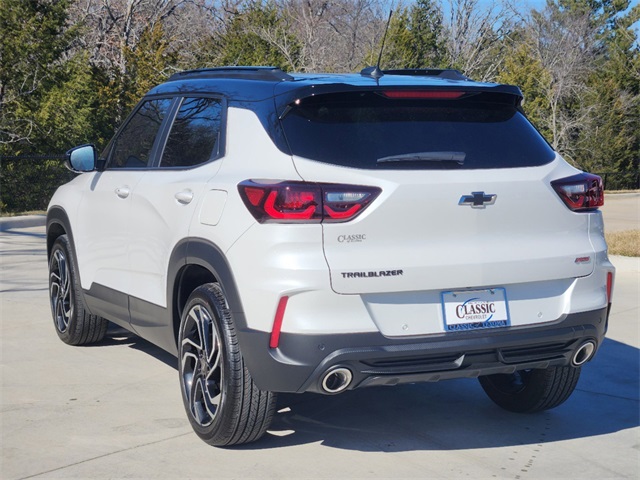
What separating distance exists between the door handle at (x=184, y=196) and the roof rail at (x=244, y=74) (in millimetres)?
701

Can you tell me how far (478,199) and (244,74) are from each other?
5.24 ft

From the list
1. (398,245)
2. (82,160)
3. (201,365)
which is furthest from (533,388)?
(82,160)

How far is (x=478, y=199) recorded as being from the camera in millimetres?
4676

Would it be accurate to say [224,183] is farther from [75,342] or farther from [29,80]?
[29,80]

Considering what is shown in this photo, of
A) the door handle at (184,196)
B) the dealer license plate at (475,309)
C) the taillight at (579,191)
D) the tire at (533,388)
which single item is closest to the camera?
the dealer license plate at (475,309)

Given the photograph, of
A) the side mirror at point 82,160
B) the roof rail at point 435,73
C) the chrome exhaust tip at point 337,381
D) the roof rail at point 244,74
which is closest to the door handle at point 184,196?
the roof rail at point 244,74

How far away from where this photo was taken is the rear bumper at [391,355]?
14.6ft

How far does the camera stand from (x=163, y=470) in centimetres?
477

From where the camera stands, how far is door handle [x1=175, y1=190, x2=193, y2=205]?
5.21 metres

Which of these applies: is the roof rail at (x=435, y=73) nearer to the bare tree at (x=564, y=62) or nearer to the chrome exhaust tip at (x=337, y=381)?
the chrome exhaust tip at (x=337, y=381)

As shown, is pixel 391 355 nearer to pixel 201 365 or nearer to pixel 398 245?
pixel 398 245

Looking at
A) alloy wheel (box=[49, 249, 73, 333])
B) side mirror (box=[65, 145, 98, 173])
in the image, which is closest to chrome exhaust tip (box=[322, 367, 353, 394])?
side mirror (box=[65, 145, 98, 173])

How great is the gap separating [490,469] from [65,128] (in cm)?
1979

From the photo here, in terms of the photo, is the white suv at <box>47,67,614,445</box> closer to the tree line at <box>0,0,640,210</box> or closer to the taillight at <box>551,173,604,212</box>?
the taillight at <box>551,173,604,212</box>
